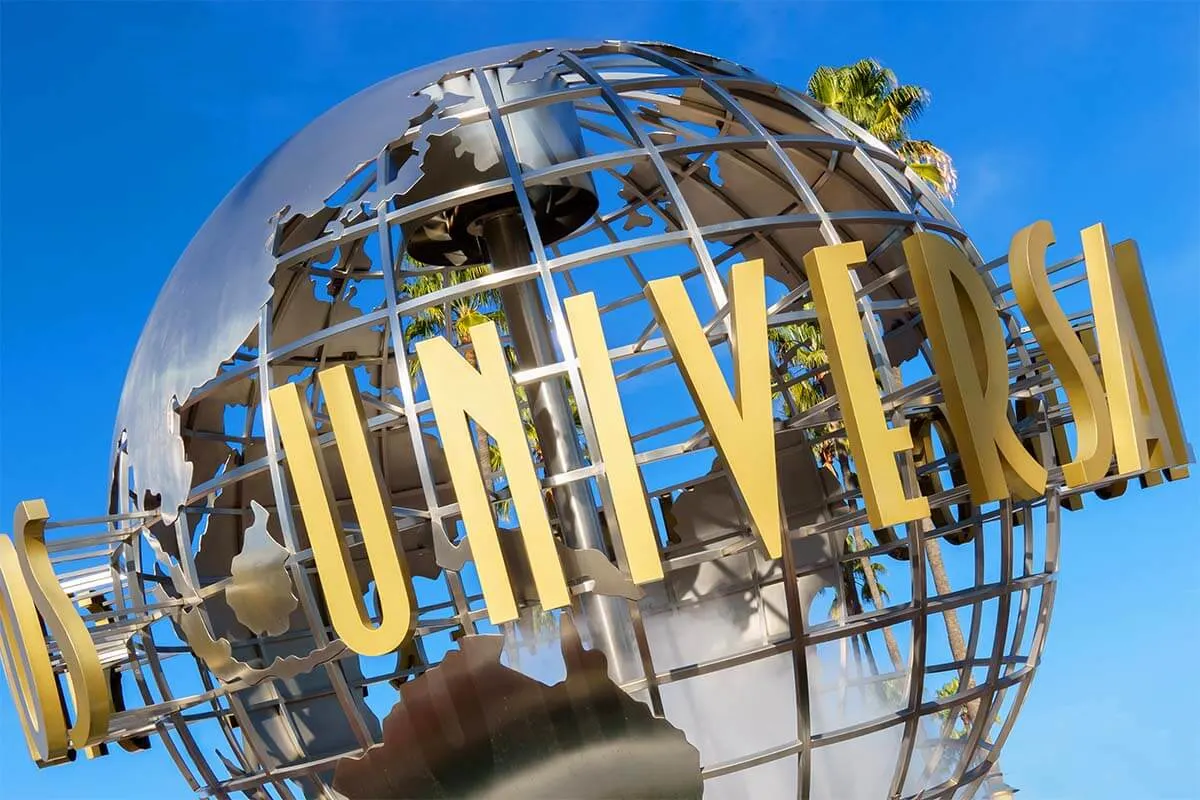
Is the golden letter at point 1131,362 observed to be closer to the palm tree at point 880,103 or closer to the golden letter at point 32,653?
the golden letter at point 32,653

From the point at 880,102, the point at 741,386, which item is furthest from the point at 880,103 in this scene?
the point at 741,386

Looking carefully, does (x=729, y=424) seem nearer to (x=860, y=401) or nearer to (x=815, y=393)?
(x=860, y=401)

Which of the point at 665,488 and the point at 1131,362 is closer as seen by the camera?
the point at 1131,362

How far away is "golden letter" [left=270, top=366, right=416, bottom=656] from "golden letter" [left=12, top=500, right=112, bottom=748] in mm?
1417

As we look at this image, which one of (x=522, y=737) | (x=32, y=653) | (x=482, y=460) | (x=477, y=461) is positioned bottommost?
(x=522, y=737)

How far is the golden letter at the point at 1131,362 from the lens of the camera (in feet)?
18.3

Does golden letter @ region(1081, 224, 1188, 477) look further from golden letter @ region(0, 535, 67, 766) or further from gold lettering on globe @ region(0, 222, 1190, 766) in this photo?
golden letter @ region(0, 535, 67, 766)

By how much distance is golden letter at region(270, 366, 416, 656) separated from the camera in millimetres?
4941

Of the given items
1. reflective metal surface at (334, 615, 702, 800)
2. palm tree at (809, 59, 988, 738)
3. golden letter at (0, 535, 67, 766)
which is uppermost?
palm tree at (809, 59, 988, 738)

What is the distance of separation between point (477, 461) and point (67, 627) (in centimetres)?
224

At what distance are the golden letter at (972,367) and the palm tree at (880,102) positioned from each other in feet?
42.0

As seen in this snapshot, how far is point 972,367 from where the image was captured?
5.26m

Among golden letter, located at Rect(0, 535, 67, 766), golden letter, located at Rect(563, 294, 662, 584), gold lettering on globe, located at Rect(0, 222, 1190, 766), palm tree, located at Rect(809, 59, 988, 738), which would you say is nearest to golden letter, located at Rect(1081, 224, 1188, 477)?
gold lettering on globe, located at Rect(0, 222, 1190, 766)

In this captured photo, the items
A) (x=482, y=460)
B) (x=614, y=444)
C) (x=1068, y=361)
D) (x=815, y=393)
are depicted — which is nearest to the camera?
(x=614, y=444)
